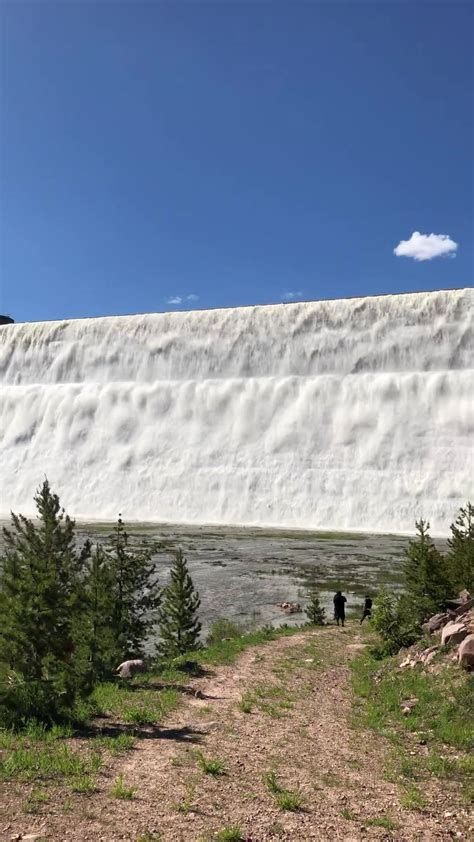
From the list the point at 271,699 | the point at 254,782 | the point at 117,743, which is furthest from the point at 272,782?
the point at 271,699

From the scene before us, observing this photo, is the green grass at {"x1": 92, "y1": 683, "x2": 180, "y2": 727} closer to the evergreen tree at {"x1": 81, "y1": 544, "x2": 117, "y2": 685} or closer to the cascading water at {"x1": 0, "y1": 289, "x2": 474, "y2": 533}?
the evergreen tree at {"x1": 81, "y1": 544, "x2": 117, "y2": 685}

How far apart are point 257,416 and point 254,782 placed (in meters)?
46.7

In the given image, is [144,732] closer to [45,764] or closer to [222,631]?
[45,764]

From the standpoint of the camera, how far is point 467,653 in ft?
32.5

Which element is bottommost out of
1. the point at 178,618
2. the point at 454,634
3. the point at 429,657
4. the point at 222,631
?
the point at 222,631

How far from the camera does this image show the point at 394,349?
52.5 metres

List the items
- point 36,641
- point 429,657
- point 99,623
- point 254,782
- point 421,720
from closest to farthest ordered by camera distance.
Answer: point 254,782 → point 421,720 → point 36,641 → point 429,657 → point 99,623

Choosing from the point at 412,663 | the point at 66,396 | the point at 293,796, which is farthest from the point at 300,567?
the point at 66,396

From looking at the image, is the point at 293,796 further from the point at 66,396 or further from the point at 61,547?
the point at 66,396

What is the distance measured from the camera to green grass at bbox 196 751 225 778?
6.92 m

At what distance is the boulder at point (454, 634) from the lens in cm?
1094

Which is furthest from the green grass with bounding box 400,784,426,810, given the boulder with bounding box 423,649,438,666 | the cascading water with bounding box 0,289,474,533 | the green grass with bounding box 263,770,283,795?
the cascading water with bounding box 0,289,474,533

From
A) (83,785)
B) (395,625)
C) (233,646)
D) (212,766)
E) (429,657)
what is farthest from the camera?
(233,646)

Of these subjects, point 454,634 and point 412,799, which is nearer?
point 412,799
